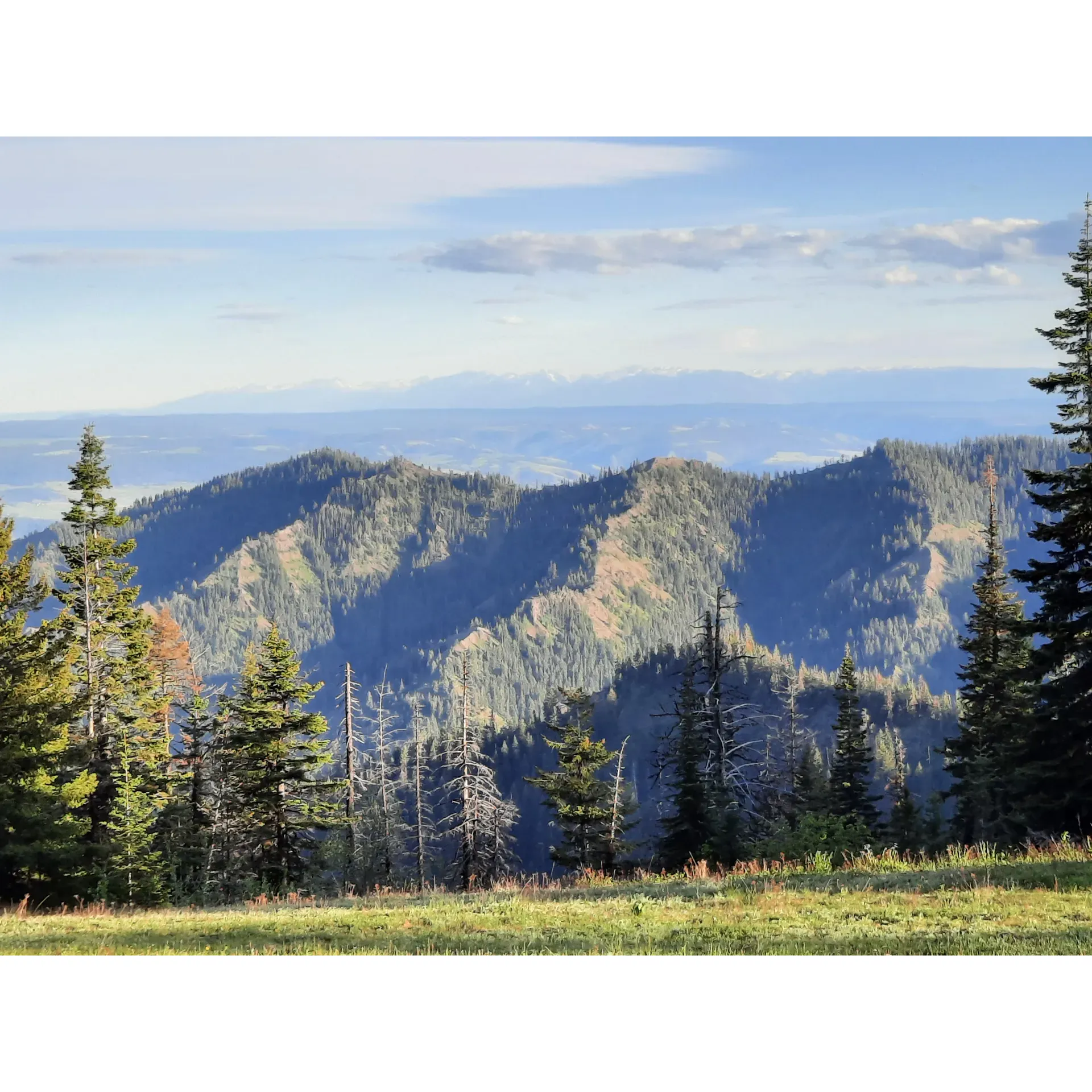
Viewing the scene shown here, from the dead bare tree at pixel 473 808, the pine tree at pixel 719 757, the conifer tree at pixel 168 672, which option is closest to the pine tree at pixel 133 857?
the conifer tree at pixel 168 672

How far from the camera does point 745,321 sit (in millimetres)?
77000

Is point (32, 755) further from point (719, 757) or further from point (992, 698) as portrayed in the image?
point (992, 698)

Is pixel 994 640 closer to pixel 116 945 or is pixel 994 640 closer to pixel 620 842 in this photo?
pixel 620 842

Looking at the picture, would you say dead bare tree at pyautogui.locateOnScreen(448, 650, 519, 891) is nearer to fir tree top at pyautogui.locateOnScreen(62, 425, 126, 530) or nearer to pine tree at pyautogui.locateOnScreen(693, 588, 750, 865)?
pine tree at pyautogui.locateOnScreen(693, 588, 750, 865)

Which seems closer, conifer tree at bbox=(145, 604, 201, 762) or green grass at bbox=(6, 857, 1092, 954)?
green grass at bbox=(6, 857, 1092, 954)

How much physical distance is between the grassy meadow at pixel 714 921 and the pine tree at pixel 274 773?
16.5 m

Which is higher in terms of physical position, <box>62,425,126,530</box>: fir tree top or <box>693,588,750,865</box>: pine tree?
<box>62,425,126,530</box>: fir tree top

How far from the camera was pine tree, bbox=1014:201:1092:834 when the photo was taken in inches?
1015

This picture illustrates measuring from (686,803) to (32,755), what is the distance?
65.6ft

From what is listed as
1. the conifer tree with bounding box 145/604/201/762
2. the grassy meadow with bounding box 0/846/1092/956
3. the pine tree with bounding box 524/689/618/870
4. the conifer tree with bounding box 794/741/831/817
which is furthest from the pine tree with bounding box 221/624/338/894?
the conifer tree with bounding box 794/741/831/817

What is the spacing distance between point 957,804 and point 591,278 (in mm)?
44232

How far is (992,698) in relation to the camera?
4241 centimetres

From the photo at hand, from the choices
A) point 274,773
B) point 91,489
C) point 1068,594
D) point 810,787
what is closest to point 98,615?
point 91,489

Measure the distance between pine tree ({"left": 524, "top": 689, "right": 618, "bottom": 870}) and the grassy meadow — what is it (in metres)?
21.4
